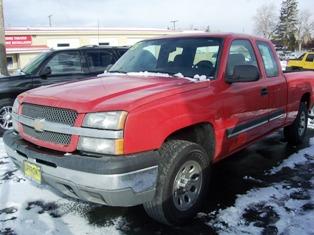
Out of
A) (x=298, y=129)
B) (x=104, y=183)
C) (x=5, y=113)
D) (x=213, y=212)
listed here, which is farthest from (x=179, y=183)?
(x=5, y=113)

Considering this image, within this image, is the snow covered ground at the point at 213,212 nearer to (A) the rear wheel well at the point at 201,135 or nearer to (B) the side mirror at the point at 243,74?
(A) the rear wheel well at the point at 201,135

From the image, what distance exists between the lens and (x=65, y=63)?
28.8 ft

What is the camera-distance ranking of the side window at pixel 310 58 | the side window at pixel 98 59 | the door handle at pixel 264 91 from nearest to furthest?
the door handle at pixel 264 91
the side window at pixel 98 59
the side window at pixel 310 58

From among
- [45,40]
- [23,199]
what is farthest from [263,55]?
[45,40]

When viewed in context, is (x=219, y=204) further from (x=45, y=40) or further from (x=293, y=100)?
(x=45, y=40)

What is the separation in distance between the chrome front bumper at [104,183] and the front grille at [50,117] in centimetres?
16

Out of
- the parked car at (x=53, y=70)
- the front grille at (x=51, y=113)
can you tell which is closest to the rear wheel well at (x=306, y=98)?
the parked car at (x=53, y=70)

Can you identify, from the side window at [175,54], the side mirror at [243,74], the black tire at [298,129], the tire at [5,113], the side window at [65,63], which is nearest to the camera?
the side mirror at [243,74]

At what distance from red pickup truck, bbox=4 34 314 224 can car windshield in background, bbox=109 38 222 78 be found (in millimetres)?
13

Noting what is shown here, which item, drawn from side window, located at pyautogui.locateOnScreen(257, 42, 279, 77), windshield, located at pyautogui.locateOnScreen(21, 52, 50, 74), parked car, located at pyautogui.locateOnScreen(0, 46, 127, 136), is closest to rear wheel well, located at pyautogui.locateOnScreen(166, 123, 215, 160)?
side window, located at pyautogui.locateOnScreen(257, 42, 279, 77)

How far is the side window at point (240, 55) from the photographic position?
4.74m

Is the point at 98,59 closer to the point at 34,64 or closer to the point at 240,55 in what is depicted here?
the point at 34,64

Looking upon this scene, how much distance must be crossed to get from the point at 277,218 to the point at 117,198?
1.76 metres

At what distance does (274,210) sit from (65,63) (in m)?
5.95
